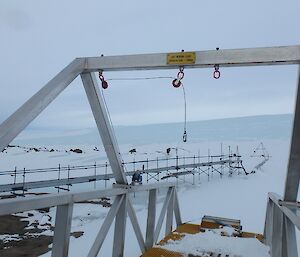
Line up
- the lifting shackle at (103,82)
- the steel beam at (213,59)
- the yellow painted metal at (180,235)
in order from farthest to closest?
the yellow painted metal at (180,235), the lifting shackle at (103,82), the steel beam at (213,59)

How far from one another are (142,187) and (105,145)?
733 mm

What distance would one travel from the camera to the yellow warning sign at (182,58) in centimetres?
248

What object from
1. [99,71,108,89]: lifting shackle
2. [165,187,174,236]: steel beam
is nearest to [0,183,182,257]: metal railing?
[165,187,174,236]: steel beam

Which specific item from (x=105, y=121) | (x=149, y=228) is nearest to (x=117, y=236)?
(x=149, y=228)

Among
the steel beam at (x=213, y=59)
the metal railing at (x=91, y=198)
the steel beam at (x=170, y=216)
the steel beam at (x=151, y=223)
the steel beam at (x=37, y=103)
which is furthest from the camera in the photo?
the steel beam at (x=170, y=216)

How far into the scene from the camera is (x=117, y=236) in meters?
3.08

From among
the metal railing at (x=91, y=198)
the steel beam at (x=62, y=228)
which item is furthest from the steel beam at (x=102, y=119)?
the steel beam at (x=62, y=228)

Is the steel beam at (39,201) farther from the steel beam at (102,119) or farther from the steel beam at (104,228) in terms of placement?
the steel beam at (102,119)

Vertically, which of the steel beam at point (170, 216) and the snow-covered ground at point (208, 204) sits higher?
the steel beam at point (170, 216)

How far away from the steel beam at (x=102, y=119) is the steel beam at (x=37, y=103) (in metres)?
0.17

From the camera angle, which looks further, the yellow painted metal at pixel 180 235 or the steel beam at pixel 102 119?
the yellow painted metal at pixel 180 235

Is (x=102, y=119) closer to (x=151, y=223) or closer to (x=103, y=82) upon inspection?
(x=103, y=82)

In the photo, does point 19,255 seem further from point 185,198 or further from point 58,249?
point 185,198

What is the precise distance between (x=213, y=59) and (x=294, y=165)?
119 centimetres
